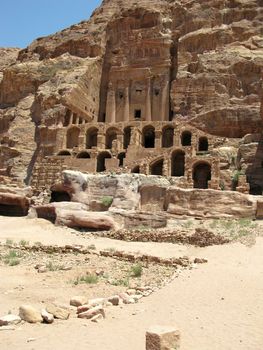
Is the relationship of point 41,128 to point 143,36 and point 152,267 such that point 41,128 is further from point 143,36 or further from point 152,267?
point 152,267

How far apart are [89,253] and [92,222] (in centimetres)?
724

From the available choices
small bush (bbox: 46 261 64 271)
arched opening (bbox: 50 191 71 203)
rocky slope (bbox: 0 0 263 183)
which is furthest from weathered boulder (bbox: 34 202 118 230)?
rocky slope (bbox: 0 0 263 183)

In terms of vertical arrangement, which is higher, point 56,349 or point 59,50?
point 59,50

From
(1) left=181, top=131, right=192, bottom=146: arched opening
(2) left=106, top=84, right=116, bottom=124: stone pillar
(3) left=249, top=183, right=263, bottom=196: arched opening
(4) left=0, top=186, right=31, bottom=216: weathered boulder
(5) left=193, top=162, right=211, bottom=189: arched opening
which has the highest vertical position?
(2) left=106, top=84, right=116, bottom=124: stone pillar

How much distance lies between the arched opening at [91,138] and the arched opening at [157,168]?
10.3 metres

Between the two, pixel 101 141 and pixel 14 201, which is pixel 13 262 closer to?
pixel 14 201

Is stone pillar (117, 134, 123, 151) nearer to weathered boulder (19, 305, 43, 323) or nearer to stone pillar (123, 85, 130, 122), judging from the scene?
stone pillar (123, 85, 130, 122)

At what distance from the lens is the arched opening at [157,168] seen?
40156 millimetres

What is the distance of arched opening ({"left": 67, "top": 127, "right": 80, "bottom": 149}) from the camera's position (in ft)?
163

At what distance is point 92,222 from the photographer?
25547 mm

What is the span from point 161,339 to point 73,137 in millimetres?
44551

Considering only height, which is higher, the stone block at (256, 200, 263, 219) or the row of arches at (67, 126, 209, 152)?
the row of arches at (67, 126, 209, 152)

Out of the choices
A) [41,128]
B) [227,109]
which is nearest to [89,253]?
[227,109]

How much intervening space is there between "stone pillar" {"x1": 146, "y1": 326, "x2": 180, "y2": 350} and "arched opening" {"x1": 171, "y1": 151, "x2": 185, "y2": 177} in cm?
3440
